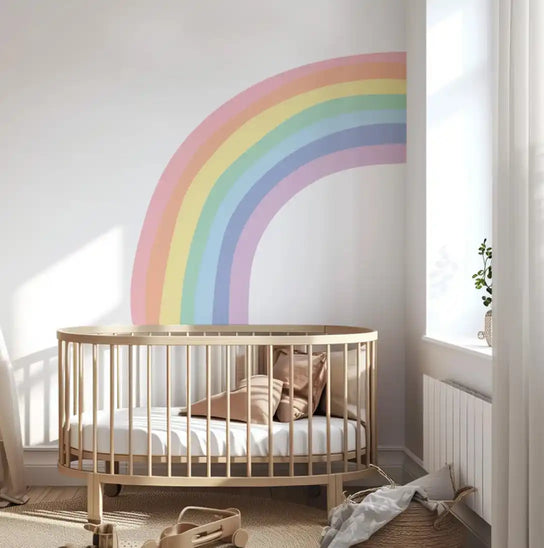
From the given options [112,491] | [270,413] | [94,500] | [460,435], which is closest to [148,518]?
[94,500]

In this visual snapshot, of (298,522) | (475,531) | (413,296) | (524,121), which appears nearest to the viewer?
(524,121)

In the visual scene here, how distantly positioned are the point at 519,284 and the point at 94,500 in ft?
6.09

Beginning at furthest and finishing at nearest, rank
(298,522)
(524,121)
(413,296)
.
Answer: (413,296)
(298,522)
(524,121)

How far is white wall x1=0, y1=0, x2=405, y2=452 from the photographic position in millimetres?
3787

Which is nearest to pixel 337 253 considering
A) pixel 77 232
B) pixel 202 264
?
pixel 202 264

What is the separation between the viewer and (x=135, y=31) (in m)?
3.81

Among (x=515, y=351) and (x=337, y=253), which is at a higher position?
(x=337, y=253)

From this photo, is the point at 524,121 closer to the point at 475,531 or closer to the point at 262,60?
the point at 475,531

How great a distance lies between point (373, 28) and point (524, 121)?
6.51ft

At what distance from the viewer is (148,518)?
324 centimetres

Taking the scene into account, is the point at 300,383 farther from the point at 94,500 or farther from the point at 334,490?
the point at 94,500

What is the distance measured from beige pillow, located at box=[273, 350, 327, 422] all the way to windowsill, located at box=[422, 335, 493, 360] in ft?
1.45

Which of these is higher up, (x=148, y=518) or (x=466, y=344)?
(x=466, y=344)

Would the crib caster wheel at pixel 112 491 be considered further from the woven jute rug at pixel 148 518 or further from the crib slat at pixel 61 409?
the crib slat at pixel 61 409
